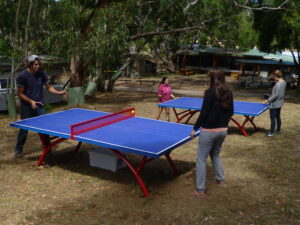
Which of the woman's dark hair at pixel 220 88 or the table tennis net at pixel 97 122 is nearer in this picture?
the woman's dark hair at pixel 220 88

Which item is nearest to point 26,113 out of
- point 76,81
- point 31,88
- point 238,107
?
point 31,88

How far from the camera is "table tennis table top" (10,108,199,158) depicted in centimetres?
485

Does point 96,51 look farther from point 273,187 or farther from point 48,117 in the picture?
point 273,187

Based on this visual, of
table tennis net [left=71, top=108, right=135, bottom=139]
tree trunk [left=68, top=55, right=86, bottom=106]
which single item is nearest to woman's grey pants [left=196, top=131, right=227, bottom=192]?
table tennis net [left=71, top=108, right=135, bottom=139]

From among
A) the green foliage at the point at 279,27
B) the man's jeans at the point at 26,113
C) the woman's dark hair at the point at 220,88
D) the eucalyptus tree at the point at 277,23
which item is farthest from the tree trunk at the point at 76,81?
the woman's dark hair at the point at 220,88

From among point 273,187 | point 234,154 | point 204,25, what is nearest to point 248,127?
point 234,154

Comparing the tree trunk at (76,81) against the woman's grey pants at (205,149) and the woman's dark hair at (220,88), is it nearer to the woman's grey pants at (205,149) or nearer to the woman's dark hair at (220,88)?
the woman's grey pants at (205,149)

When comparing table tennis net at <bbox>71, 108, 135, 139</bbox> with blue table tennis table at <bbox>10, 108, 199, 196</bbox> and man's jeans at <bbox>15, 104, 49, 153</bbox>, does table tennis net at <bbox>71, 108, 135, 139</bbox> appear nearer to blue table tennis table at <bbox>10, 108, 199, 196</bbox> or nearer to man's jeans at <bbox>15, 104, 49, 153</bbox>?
blue table tennis table at <bbox>10, 108, 199, 196</bbox>

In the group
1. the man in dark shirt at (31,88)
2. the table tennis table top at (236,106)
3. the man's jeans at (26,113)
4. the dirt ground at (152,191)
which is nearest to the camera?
the dirt ground at (152,191)

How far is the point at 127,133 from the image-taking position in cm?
557

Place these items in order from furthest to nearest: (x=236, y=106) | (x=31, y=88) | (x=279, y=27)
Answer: (x=279, y=27)
(x=236, y=106)
(x=31, y=88)

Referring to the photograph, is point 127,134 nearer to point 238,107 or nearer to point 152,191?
point 152,191

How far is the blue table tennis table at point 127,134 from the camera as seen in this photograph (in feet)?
15.9

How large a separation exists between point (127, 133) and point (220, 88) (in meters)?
1.72
